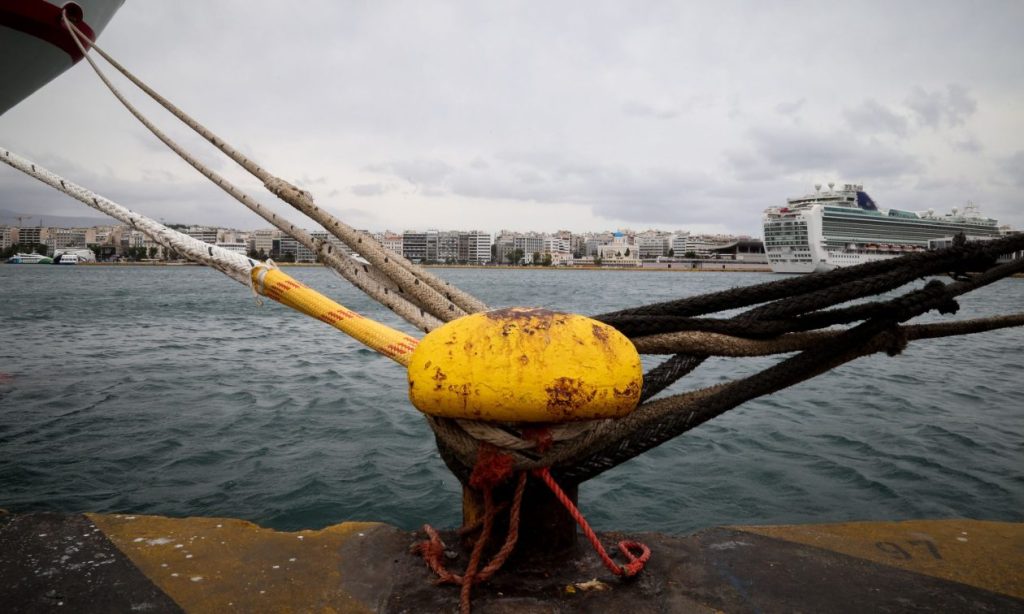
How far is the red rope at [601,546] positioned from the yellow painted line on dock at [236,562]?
622mm

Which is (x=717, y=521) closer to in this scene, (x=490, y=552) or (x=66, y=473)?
(x=490, y=552)

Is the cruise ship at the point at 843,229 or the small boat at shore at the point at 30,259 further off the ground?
the cruise ship at the point at 843,229

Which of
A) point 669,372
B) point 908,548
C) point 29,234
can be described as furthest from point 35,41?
point 29,234

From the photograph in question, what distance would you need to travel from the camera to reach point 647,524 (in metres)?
3.77

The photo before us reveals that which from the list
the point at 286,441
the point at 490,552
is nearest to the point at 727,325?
the point at 490,552

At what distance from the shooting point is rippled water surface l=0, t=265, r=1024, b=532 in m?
3.95

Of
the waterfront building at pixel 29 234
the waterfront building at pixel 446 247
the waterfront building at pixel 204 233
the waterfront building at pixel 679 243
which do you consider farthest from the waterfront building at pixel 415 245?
the waterfront building at pixel 29 234

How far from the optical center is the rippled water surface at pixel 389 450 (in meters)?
3.95

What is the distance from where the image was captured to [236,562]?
1.94 metres

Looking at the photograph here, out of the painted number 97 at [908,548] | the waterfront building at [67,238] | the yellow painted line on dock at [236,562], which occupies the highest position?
the waterfront building at [67,238]

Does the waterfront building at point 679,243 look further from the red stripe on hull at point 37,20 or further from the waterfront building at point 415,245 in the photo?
the red stripe on hull at point 37,20

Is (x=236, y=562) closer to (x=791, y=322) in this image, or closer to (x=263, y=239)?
(x=791, y=322)

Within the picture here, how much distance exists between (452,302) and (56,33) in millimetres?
7020

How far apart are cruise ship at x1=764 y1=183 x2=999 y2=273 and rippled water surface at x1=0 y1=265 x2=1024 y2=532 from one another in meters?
64.3
